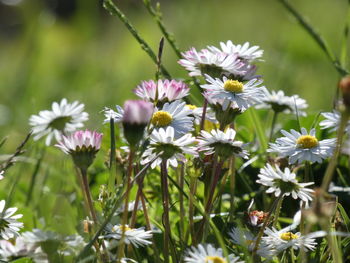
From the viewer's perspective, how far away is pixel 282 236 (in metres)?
0.88

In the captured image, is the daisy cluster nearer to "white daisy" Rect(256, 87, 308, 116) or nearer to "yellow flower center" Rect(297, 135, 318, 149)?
"yellow flower center" Rect(297, 135, 318, 149)

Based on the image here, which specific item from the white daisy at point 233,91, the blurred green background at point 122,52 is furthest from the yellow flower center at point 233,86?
the blurred green background at point 122,52

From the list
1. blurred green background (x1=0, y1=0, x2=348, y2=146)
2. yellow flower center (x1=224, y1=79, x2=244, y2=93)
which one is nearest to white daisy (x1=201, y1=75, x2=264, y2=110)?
yellow flower center (x1=224, y1=79, x2=244, y2=93)

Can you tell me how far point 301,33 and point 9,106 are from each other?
5.41 ft

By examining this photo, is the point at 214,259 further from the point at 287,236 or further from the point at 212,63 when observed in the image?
the point at 212,63

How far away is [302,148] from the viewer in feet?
3.09

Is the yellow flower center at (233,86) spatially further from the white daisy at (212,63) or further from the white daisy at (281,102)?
the white daisy at (281,102)

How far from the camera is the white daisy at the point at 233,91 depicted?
91cm

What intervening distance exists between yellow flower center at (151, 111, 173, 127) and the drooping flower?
88 mm

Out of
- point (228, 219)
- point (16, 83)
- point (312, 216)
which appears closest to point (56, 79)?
point (16, 83)

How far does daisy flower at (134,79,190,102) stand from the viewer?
3.14 ft

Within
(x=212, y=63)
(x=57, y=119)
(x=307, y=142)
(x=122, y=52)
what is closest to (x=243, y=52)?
(x=212, y=63)

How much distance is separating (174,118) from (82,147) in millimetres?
133

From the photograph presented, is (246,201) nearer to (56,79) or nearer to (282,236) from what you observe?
(282,236)
